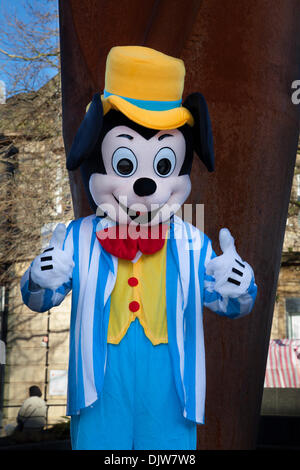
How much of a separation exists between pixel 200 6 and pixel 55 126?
25.0ft

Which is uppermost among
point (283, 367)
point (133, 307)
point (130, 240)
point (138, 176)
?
point (138, 176)

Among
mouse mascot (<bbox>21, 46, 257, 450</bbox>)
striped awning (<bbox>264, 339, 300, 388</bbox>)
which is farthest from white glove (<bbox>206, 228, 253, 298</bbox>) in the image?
striped awning (<bbox>264, 339, 300, 388</bbox>)

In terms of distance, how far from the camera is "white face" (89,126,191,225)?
254 cm

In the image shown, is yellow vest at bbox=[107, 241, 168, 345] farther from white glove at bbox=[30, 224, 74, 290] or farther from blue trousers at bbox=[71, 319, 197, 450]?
white glove at bbox=[30, 224, 74, 290]

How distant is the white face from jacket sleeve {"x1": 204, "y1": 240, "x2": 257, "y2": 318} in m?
0.32

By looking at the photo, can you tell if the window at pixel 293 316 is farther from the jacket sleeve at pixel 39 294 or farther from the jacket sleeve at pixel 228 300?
the jacket sleeve at pixel 39 294

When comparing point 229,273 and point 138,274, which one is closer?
point 229,273

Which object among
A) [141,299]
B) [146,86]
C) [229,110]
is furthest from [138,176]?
[229,110]

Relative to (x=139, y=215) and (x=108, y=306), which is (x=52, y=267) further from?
(x=139, y=215)

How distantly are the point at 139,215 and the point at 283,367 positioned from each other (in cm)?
732

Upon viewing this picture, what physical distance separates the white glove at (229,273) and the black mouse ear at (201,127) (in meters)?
0.37

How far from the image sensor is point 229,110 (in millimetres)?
3555

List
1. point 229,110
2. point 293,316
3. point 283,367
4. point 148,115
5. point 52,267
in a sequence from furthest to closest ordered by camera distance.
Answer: point 293,316 < point 283,367 < point 229,110 < point 148,115 < point 52,267
